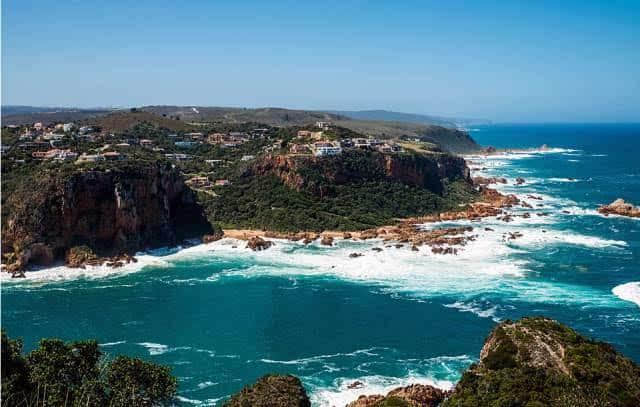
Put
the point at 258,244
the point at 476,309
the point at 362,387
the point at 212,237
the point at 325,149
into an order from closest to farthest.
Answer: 1. the point at 362,387
2. the point at 476,309
3. the point at 258,244
4. the point at 212,237
5. the point at 325,149

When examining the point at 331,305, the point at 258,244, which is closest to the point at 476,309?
the point at 331,305

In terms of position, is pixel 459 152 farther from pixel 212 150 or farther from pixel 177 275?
pixel 177 275

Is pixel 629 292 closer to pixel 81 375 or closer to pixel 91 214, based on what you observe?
pixel 81 375

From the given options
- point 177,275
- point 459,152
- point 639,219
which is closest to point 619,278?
point 639,219

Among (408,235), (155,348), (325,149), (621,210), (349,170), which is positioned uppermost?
(325,149)

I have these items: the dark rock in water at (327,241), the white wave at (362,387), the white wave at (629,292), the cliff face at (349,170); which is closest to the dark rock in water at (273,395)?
the white wave at (362,387)

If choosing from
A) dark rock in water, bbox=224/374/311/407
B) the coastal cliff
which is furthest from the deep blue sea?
the coastal cliff

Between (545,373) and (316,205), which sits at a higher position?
(316,205)

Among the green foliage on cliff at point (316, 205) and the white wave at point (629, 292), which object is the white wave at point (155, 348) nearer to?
the green foliage on cliff at point (316, 205)
